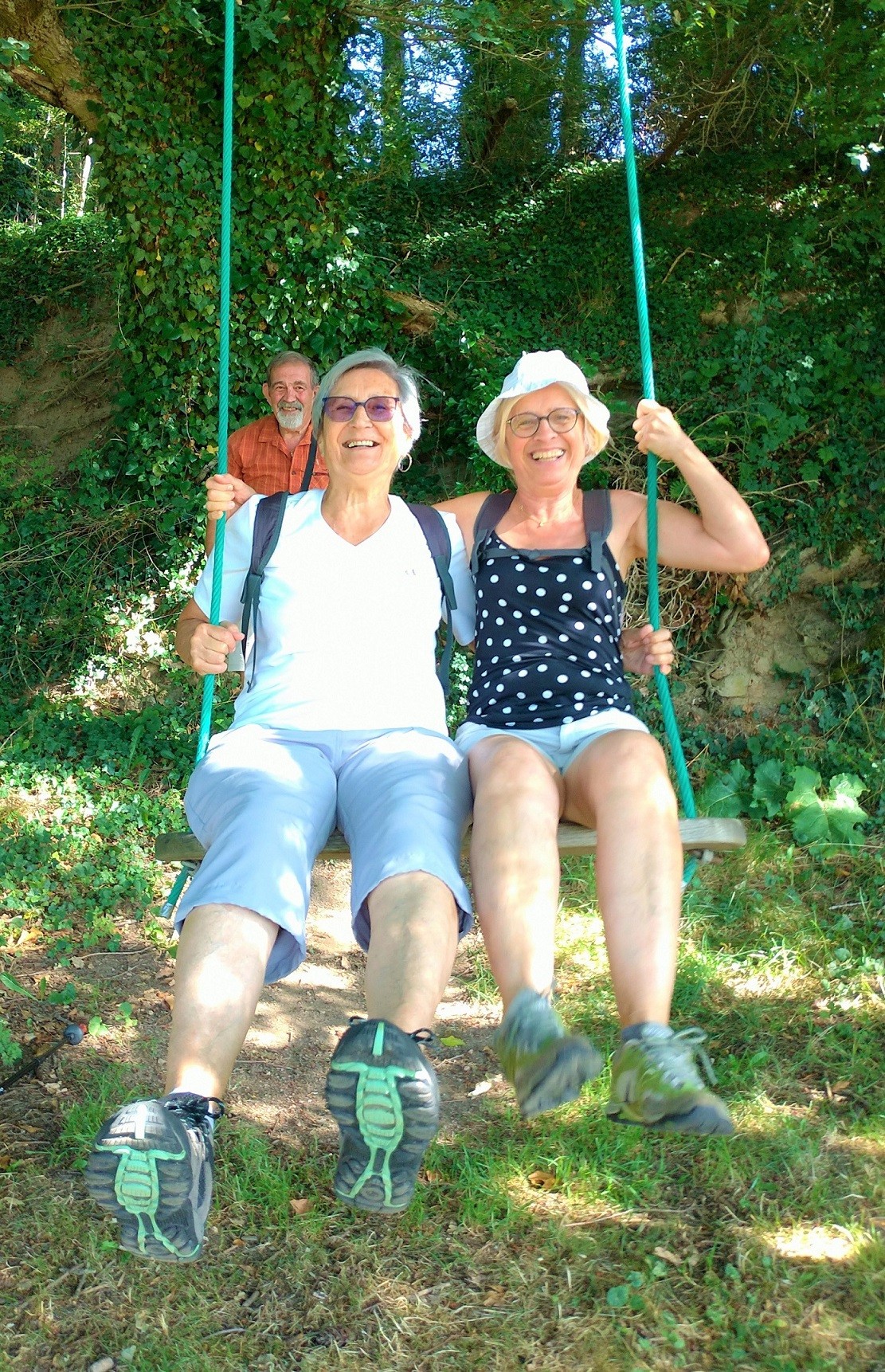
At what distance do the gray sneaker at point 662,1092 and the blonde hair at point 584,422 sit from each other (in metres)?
1.46

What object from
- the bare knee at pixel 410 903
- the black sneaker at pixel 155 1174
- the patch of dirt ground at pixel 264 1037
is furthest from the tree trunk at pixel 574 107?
the black sneaker at pixel 155 1174

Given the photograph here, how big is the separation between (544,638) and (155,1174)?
4.74ft

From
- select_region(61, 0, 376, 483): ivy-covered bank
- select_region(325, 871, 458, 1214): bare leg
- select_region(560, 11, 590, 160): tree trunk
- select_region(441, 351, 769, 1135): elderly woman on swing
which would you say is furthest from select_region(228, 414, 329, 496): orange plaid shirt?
select_region(560, 11, 590, 160): tree trunk

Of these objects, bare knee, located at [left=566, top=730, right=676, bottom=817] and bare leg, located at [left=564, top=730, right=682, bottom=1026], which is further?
bare knee, located at [left=566, top=730, right=676, bottom=817]

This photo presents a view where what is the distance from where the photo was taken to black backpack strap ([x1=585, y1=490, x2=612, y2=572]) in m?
2.79

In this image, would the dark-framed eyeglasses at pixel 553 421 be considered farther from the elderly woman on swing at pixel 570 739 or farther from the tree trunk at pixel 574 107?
the tree trunk at pixel 574 107

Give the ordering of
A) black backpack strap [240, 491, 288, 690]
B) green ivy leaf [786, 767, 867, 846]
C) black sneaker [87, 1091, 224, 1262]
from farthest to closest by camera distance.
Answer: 1. green ivy leaf [786, 767, 867, 846]
2. black backpack strap [240, 491, 288, 690]
3. black sneaker [87, 1091, 224, 1262]

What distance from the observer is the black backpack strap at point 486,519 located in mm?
2868

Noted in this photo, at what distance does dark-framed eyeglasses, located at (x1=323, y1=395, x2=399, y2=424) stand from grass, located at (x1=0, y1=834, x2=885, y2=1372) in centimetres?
190

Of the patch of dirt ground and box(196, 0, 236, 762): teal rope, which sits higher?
box(196, 0, 236, 762): teal rope

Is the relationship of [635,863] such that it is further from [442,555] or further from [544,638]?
A: [442,555]

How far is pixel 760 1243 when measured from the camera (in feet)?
8.78

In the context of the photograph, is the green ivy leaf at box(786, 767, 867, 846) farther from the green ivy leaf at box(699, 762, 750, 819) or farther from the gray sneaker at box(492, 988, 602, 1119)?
the gray sneaker at box(492, 988, 602, 1119)

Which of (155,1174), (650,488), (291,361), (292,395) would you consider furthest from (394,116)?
(155,1174)
